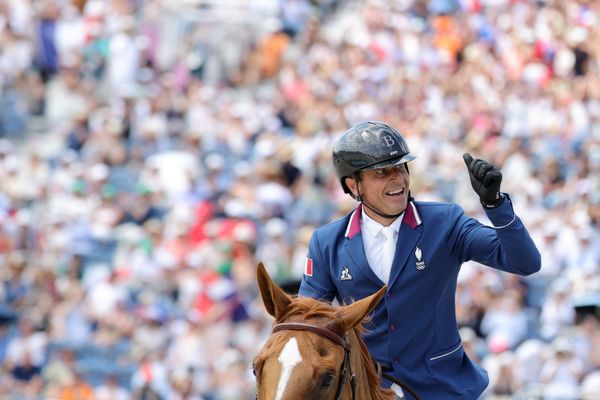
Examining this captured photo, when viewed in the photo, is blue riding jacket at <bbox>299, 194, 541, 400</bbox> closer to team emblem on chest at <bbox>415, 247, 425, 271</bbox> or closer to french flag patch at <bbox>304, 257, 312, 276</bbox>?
team emblem on chest at <bbox>415, 247, 425, 271</bbox>

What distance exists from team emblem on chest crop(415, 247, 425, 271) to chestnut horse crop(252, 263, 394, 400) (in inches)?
24.6

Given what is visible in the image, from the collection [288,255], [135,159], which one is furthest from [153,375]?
[135,159]

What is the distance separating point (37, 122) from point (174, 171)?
15.2 ft

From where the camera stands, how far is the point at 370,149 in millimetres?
5914

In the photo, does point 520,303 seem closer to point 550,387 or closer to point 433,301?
point 550,387

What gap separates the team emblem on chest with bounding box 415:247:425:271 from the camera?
19.3 ft

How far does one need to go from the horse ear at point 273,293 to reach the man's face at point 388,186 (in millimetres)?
948

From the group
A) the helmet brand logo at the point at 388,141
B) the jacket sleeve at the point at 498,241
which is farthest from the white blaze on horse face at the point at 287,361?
the helmet brand logo at the point at 388,141

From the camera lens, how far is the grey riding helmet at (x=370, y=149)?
5.90 m

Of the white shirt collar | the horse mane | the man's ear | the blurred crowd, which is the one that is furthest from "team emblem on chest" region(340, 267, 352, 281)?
the blurred crowd

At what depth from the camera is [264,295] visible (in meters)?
5.28

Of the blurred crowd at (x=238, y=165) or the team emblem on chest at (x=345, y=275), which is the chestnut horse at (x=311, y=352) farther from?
the blurred crowd at (x=238, y=165)

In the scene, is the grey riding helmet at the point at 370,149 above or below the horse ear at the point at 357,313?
above

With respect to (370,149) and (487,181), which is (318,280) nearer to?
(370,149)
